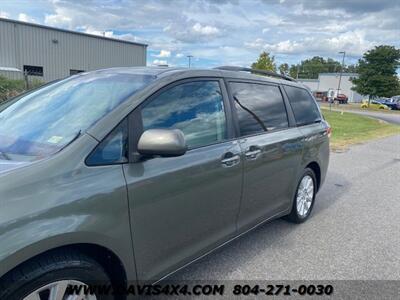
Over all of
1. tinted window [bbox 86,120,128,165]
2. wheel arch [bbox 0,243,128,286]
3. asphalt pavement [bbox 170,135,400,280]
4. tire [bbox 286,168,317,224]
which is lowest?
asphalt pavement [bbox 170,135,400,280]

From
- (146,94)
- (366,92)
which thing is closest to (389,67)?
(366,92)

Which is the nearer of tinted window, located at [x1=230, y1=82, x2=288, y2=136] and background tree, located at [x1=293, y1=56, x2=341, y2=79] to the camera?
tinted window, located at [x1=230, y1=82, x2=288, y2=136]

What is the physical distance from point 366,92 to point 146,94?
5466 centimetres

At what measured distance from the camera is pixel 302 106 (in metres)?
4.55

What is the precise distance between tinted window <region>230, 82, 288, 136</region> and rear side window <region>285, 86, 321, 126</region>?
11.4 inches

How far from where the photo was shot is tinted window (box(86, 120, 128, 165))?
2121 millimetres

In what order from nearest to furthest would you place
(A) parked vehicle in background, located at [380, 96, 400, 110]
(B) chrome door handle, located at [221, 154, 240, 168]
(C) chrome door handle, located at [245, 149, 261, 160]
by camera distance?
(B) chrome door handle, located at [221, 154, 240, 168] < (C) chrome door handle, located at [245, 149, 261, 160] < (A) parked vehicle in background, located at [380, 96, 400, 110]

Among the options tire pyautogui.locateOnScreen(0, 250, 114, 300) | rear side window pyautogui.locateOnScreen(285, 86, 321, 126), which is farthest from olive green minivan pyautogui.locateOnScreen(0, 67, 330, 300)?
rear side window pyautogui.locateOnScreen(285, 86, 321, 126)

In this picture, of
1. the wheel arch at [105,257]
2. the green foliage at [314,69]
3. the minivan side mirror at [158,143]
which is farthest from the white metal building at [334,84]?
the wheel arch at [105,257]

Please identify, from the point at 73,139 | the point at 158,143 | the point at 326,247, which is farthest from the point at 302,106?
the point at 73,139

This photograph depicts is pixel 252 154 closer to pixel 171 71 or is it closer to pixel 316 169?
pixel 171 71

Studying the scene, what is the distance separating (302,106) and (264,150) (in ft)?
4.61

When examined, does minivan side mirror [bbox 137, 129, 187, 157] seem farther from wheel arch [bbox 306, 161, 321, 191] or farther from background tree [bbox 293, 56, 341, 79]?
background tree [bbox 293, 56, 341, 79]

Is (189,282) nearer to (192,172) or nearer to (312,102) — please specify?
(192,172)
